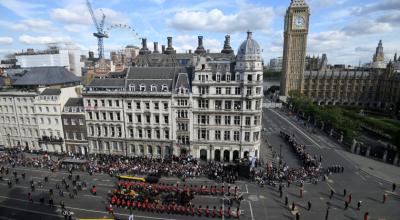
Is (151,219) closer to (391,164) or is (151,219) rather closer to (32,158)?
(32,158)

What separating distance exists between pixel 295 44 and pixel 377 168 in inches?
4125

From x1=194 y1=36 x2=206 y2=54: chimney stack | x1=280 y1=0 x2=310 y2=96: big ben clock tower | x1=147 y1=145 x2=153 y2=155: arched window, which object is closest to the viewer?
x1=147 y1=145 x2=153 y2=155: arched window

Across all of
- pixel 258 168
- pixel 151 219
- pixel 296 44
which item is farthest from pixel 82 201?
pixel 296 44

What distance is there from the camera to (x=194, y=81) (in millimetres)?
53625

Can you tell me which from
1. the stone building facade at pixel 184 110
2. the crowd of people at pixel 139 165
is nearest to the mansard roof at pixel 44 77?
the stone building facade at pixel 184 110

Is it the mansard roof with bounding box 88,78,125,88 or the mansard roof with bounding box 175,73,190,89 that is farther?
the mansard roof with bounding box 88,78,125,88

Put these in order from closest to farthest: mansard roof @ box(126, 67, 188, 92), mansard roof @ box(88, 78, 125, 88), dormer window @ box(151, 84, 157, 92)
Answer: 1. dormer window @ box(151, 84, 157, 92)
2. mansard roof @ box(126, 67, 188, 92)
3. mansard roof @ box(88, 78, 125, 88)

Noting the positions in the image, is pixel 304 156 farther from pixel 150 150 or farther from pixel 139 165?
pixel 139 165

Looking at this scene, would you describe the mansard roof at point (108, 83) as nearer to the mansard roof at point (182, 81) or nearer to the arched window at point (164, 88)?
the arched window at point (164, 88)

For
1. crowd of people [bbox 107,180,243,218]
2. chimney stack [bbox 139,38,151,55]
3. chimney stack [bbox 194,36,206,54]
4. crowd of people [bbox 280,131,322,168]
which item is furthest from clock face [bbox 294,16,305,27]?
crowd of people [bbox 107,180,243,218]

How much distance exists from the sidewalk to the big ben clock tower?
94.1 metres

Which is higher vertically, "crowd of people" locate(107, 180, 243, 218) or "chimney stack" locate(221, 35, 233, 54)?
"chimney stack" locate(221, 35, 233, 54)

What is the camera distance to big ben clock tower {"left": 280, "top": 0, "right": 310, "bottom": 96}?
137 meters

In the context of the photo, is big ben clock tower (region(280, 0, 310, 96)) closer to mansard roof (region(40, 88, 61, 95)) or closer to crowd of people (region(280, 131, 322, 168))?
crowd of people (region(280, 131, 322, 168))
